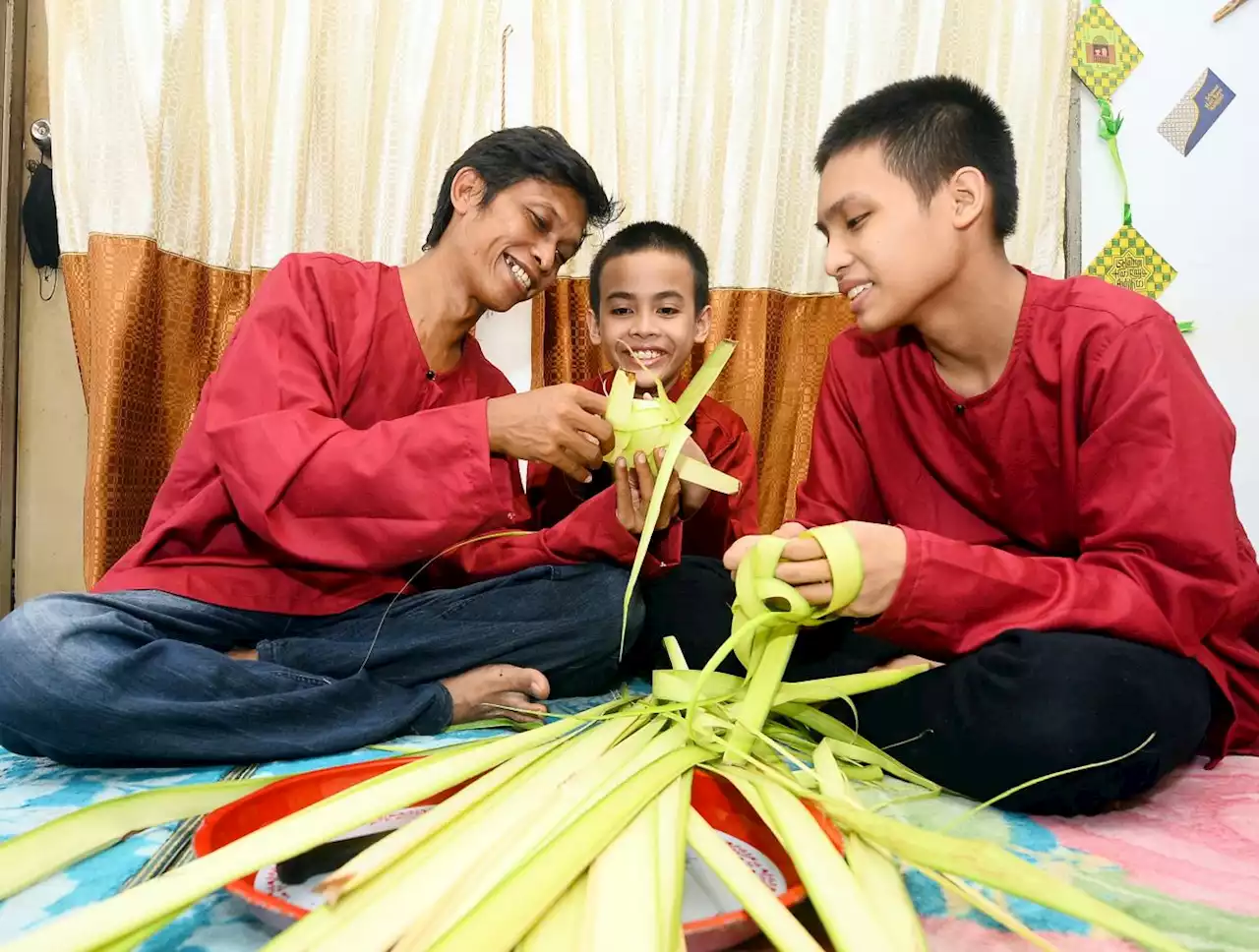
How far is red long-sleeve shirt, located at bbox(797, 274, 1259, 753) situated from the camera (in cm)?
90

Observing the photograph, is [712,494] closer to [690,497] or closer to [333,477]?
[690,497]

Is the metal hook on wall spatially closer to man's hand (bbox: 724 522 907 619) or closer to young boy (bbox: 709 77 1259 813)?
young boy (bbox: 709 77 1259 813)

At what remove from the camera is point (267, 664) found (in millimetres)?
1071

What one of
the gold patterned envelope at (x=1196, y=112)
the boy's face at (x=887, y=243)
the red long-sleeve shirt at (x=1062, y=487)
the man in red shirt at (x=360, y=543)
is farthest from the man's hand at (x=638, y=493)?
the gold patterned envelope at (x=1196, y=112)

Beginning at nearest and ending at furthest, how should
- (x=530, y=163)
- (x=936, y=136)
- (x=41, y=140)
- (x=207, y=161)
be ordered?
1. (x=936, y=136)
2. (x=530, y=163)
3. (x=207, y=161)
4. (x=41, y=140)

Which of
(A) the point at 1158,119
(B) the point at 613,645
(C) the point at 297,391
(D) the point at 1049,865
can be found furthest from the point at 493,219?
(A) the point at 1158,119

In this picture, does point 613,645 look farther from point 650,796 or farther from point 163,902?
point 163,902

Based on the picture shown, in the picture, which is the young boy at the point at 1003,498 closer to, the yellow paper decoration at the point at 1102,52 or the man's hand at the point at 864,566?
the man's hand at the point at 864,566

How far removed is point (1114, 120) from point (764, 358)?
1.02 metres

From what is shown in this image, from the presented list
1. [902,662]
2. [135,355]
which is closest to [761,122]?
[902,662]

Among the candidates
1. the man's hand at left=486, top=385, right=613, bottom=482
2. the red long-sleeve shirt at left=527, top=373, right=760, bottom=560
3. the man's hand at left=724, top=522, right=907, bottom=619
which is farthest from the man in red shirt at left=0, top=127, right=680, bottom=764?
the man's hand at left=724, top=522, right=907, bottom=619

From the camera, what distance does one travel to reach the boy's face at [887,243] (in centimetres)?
111

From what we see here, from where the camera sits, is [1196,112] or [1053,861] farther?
[1196,112]

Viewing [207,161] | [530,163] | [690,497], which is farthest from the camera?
[207,161]
